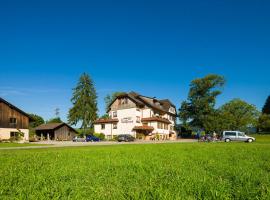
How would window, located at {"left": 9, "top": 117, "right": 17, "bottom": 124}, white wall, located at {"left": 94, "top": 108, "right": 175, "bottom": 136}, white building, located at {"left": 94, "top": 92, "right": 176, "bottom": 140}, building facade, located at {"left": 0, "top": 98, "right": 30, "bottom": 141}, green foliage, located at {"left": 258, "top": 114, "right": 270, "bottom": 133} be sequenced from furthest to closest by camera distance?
green foliage, located at {"left": 258, "top": 114, "right": 270, "bottom": 133}, white wall, located at {"left": 94, "top": 108, "right": 175, "bottom": 136}, white building, located at {"left": 94, "top": 92, "right": 176, "bottom": 140}, window, located at {"left": 9, "top": 117, "right": 17, "bottom": 124}, building facade, located at {"left": 0, "top": 98, "right": 30, "bottom": 141}

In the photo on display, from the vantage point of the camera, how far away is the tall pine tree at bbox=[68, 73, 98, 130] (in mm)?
81812

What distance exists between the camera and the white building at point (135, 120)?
224ft

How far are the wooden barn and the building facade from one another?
46.3ft

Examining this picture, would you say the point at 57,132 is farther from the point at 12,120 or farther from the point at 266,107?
the point at 266,107

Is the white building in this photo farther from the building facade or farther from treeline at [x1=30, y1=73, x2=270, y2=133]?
the building facade

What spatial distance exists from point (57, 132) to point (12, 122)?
17862 millimetres

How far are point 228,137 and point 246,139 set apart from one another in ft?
10.0

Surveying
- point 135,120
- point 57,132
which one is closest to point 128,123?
point 135,120

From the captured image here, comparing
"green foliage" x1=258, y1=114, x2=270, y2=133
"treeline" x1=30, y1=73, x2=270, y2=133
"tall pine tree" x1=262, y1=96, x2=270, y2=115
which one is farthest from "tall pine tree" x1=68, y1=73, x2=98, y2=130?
"tall pine tree" x1=262, y1=96, x2=270, y2=115

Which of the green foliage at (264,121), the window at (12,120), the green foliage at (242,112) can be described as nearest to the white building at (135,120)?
the green foliage at (242,112)

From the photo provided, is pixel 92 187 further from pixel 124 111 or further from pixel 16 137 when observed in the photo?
pixel 124 111

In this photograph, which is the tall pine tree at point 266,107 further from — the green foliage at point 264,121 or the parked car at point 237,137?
the parked car at point 237,137

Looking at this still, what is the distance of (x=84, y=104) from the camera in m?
82.7

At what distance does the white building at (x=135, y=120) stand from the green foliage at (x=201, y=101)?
6.90 m
